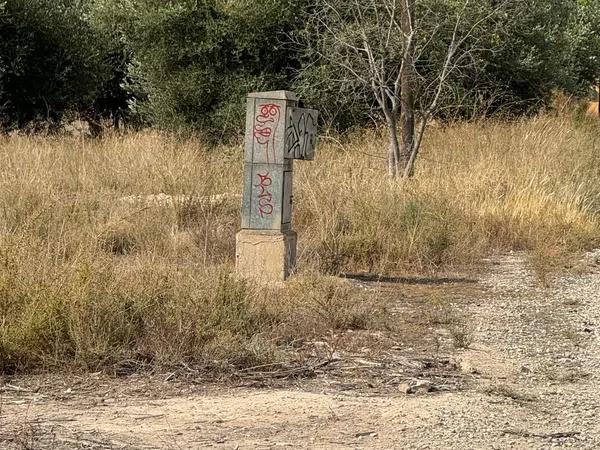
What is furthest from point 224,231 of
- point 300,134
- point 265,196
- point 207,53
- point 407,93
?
point 207,53

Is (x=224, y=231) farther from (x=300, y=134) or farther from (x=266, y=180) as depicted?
(x=300, y=134)

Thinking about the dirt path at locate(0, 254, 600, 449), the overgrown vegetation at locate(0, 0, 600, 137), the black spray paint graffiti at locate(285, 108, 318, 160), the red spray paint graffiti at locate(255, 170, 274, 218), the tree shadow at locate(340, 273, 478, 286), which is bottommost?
the tree shadow at locate(340, 273, 478, 286)

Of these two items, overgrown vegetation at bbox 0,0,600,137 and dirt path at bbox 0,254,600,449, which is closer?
dirt path at bbox 0,254,600,449

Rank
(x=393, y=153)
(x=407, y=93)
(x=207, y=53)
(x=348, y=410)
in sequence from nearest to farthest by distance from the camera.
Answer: (x=348, y=410) → (x=393, y=153) → (x=407, y=93) → (x=207, y=53)

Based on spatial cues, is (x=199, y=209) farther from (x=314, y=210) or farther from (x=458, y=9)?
(x=458, y=9)

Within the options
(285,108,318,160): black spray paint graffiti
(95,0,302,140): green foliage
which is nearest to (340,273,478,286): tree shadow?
(285,108,318,160): black spray paint graffiti

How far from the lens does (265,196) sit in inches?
324

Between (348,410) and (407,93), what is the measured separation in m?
9.07

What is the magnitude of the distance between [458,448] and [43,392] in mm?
2319

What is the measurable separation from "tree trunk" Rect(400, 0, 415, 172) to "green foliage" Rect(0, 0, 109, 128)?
7.66 m

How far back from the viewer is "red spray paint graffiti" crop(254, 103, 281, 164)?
819cm

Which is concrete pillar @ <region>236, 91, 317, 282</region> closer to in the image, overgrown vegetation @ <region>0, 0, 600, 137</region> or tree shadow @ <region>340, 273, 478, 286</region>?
tree shadow @ <region>340, 273, 478, 286</region>

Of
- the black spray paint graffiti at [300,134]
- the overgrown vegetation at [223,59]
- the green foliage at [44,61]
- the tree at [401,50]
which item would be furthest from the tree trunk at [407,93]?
the green foliage at [44,61]

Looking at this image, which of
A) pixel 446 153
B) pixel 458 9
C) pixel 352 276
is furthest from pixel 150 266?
pixel 458 9
